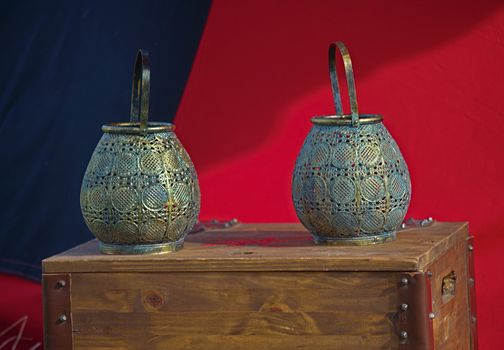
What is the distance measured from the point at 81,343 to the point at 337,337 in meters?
0.44

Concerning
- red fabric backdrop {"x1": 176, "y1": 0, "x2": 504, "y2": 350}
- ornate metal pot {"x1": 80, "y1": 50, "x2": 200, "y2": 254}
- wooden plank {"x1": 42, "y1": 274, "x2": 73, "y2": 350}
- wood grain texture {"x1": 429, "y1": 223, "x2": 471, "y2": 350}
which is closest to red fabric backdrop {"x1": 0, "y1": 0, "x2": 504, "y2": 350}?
red fabric backdrop {"x1": 176, "y1": 0, "x2": 504, "y2": 350}

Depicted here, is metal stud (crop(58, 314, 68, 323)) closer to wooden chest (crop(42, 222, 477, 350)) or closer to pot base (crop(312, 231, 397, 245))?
wooden chest (crop(42, 222, 477, 350))

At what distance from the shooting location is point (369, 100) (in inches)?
99.0

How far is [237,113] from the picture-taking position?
2627 mm

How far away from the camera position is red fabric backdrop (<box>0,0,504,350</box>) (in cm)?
244

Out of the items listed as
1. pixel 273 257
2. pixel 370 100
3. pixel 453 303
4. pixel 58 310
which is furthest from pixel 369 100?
pixel 58 310

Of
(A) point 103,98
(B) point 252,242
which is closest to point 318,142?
(B) point 252,242

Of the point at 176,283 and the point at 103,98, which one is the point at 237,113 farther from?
the point at 176,283

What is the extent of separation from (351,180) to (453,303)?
0.33 m

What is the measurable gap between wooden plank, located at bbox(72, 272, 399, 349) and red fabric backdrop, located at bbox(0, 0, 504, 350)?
2.03ft

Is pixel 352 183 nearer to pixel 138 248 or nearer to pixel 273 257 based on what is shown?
pixel 273 257

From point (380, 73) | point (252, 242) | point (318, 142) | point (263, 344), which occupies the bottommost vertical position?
point (263, 344)

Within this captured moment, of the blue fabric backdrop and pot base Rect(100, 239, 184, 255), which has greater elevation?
the blue fabric backdrop

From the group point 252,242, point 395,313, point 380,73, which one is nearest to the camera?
point 395,313
